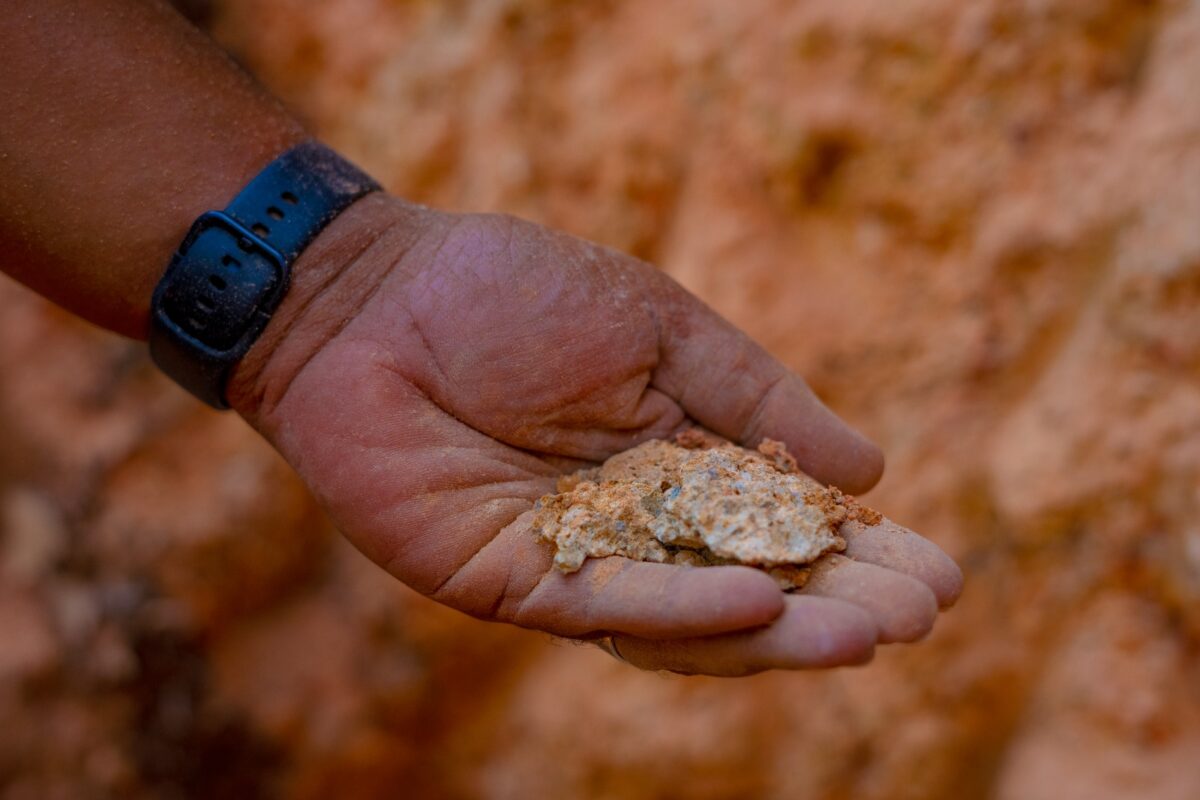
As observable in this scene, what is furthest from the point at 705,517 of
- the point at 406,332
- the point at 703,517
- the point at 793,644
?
the point at 406,332

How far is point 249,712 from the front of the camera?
246 centimetres

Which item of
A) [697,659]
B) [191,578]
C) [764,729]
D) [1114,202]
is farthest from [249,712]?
[1114,202]

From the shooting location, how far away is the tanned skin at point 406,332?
3.99ft

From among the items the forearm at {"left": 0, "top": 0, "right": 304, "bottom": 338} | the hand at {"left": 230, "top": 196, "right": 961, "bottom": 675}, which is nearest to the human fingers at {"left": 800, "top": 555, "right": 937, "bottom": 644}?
the hand at {"left": 230, "top": 196, "right": 961, "bottom": 675}

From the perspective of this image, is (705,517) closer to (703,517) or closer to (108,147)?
(703,517)

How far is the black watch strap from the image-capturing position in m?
1.30

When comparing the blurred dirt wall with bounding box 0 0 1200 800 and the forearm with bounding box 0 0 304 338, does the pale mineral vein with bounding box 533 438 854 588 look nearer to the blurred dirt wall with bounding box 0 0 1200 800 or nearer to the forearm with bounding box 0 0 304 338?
the forearm with bounding box 0 0 304 338

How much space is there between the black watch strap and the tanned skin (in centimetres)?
2

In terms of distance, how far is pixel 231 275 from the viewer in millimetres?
1300

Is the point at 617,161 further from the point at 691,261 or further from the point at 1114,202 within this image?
the point at 1114,202

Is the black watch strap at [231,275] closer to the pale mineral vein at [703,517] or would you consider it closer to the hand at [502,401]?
the hand at [502,401]

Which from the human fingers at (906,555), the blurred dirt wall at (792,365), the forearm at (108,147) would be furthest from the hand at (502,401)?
the blurred dirt wall at (792,365)

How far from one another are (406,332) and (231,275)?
0.80 ft

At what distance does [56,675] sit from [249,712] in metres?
0.47
